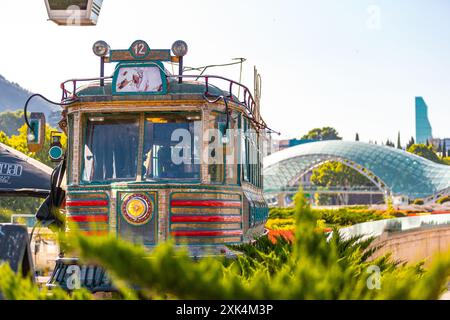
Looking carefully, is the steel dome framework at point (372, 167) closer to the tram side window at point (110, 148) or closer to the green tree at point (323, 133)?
the green tree at point (323, 133)

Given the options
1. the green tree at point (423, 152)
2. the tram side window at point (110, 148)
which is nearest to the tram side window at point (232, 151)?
the tram side window at point (110, 148)

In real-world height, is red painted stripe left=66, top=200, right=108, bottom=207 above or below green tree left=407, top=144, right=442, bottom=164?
below

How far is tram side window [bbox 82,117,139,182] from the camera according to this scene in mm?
10773

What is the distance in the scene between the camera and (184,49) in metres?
11.0

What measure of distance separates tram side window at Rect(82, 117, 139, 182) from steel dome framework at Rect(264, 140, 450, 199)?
8628cm

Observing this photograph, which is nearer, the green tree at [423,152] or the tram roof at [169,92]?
the tram roof at [169,92]

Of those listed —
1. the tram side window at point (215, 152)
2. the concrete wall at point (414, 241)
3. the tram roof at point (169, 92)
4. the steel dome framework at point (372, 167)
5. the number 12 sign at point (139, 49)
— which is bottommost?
the concrete wall at point (414, 241)

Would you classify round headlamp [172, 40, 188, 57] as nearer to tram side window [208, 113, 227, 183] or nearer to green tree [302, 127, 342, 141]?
tram side window [208, 113, 227, 183]

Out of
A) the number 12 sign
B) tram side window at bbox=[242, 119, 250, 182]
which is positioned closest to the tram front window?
the number 12 sign

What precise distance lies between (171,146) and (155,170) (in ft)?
1.38

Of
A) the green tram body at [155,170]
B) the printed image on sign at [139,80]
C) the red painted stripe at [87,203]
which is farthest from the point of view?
the printed image on sign at [139,80]

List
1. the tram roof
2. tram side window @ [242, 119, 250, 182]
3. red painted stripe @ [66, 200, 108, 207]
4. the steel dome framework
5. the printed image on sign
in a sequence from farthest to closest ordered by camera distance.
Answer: the steel dome framework, tram side window @ [242, 119, 250, 182], the printed image on sign, the tram roof, red painted stripe @ [66, 200, 108, 207]

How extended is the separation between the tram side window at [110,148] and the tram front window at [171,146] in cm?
Result: 22

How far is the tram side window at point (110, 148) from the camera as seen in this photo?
10773mm
